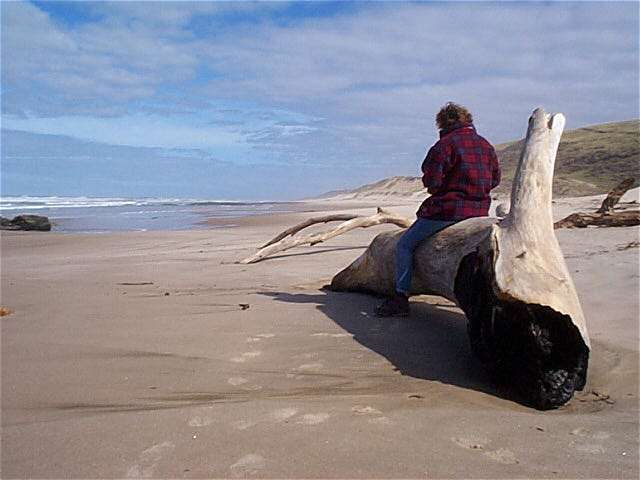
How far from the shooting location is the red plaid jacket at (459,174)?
14.1ft

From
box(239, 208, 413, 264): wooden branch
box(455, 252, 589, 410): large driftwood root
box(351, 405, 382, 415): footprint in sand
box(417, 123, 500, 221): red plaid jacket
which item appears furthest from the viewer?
box(239, 208, 413, 264): wooden branch

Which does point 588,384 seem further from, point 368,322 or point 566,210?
point 566,210

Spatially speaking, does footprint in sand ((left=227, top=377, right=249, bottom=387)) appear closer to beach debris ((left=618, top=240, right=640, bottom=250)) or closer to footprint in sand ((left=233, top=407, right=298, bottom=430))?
footprint in sand ((left=233, top=407, right=298, bottom=430))

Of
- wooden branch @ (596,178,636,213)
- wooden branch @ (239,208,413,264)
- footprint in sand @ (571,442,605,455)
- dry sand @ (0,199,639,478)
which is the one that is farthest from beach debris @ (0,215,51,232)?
footprint in sand @ (571,442,605,455)

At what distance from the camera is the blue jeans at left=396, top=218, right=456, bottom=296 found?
4.57 meters

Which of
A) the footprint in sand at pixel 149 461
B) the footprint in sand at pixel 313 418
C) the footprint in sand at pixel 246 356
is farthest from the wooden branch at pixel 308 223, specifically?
the footprint in sand at pixel 149 461

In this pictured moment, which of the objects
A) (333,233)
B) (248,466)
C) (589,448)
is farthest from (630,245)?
(248,466)

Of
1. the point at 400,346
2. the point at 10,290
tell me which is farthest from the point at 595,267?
the point at 10,290

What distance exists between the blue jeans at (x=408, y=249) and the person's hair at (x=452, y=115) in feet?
2.58

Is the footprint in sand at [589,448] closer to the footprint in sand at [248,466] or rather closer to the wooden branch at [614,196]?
the footprint in sand at [248,466]

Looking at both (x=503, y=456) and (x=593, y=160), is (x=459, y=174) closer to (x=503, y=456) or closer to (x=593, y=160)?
(x=503, y=456)

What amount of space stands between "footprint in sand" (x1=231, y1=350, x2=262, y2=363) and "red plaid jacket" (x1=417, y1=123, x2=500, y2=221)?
1777 millimetres

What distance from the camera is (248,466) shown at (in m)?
2.09

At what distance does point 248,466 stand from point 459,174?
295cm
